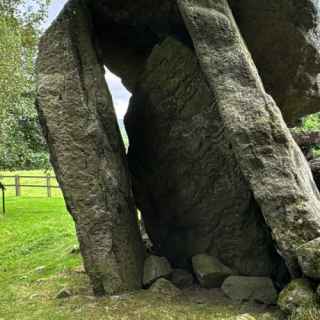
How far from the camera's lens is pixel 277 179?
231 inches

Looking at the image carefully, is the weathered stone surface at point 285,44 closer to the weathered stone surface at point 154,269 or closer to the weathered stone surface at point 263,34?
the weathered stone surface at point 263,34

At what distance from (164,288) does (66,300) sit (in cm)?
152

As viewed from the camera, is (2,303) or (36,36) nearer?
(2,303)

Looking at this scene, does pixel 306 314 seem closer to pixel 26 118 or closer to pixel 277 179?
pixel 277 179

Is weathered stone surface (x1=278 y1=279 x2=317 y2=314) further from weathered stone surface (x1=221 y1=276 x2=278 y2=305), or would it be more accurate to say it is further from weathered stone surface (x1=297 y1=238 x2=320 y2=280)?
weathered stone surface (x1=221 y1=276 x2=278 y2=305)

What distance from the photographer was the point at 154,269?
7.47 metres

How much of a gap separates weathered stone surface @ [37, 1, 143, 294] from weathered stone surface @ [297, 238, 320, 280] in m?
2.81

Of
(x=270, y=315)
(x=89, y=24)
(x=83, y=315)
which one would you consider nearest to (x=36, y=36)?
(x=89, y=24)

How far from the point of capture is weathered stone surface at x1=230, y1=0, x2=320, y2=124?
324 inches

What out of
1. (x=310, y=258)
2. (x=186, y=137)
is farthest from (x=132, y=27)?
(x=310, y=258)

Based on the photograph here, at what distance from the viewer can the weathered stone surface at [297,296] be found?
520 cm

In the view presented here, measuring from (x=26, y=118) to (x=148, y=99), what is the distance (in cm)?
1443

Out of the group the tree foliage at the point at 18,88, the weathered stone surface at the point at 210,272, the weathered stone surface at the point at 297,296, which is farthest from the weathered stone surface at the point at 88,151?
the tree foliage at the point at 18,88

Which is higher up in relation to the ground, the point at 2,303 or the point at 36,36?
the point at 36,36
